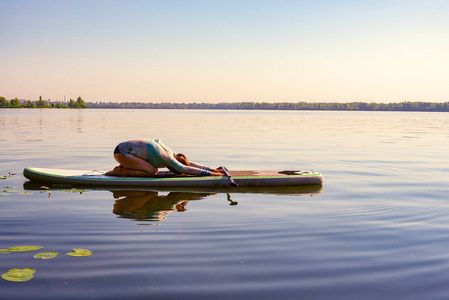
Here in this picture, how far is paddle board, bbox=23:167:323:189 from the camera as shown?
9.52 meters

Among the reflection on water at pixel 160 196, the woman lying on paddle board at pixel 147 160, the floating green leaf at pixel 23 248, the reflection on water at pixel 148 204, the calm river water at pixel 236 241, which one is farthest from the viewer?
the woman lying on paddle board at pixel 147 160

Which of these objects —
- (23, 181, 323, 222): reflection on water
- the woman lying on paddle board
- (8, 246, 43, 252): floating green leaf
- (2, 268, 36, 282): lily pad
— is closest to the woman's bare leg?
the woman lying on paddle board

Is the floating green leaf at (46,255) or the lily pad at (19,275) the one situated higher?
the floating green leaf at (46,255)

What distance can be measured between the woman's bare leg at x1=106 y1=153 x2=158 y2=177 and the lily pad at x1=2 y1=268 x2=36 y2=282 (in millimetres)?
5241

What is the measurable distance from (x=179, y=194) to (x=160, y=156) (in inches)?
39.3

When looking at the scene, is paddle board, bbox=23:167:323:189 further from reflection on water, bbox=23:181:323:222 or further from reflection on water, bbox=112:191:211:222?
reflection on water, bbox=112:191:211:222

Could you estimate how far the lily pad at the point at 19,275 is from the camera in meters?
4.31

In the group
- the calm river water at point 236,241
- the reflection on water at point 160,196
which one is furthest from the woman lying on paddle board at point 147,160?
the calm river water at point 236,241

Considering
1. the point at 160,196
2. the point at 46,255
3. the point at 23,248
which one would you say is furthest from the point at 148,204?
the point at 46,255

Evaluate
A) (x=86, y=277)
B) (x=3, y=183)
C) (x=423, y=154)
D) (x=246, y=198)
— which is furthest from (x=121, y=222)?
(x=423, y=154)

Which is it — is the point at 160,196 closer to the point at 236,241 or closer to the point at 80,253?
the point at 236,241

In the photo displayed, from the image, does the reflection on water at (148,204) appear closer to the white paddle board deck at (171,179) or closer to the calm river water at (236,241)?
the calm river water at (236,241)

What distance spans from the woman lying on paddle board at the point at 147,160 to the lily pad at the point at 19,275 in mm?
5104

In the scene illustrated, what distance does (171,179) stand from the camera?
31.3 ft
